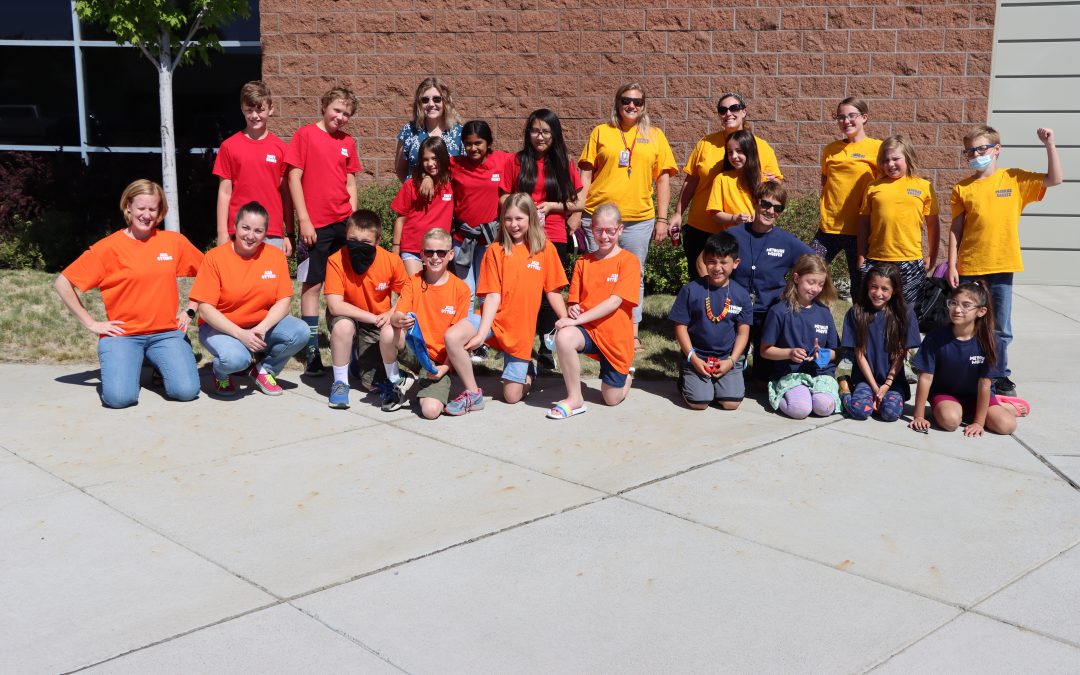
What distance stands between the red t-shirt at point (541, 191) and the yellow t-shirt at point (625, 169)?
0.26 meters

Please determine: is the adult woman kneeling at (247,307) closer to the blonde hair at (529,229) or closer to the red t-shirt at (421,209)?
the red t-shirt at (421,209)

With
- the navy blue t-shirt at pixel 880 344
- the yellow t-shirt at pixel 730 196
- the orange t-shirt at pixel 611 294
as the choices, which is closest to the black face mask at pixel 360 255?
the orange t-shirt at pixel 611 294

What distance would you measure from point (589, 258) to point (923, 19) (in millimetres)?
5806

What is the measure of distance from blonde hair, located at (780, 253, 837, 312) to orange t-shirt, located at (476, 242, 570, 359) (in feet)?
5.09

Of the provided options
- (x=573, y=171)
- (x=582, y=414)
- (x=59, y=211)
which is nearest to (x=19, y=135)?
(x=59, y=211)

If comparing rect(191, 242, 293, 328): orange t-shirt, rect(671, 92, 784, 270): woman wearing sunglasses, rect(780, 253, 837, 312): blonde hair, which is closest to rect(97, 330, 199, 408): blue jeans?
rect(191, 242, 293, 328): orange t-shirt

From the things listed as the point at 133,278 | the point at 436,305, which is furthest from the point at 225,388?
the point at 436,305

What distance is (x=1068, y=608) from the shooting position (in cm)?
365

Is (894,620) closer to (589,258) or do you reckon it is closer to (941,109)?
(589,258)

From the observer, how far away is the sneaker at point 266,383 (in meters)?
6.41

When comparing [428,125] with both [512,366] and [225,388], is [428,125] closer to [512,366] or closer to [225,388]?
[512,366]

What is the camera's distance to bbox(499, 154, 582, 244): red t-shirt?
6.93m

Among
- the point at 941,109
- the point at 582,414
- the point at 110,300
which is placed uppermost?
the point at 941,109

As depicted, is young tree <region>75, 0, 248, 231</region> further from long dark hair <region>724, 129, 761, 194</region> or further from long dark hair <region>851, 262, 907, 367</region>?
long dark hair <region>851, 262, 907, 367</region>
